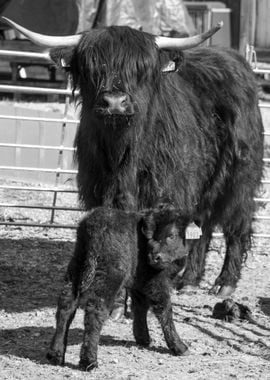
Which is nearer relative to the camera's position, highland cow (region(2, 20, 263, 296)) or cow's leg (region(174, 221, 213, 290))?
highland cow (region(2, 20, 263, 296))

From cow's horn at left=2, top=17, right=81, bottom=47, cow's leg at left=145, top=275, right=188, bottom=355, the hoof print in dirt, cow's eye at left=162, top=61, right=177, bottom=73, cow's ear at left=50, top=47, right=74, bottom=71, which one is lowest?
the hoof print in dirt

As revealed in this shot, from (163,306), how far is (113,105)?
4.18 ft

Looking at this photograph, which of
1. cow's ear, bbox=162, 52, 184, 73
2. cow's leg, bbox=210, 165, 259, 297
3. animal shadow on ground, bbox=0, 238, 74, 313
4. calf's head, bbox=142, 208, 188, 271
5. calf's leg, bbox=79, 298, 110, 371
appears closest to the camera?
calf's leg, bbox=79, 298, 110, 371

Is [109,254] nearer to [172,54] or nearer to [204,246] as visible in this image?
[172,54]

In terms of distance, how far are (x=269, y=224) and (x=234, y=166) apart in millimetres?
3028

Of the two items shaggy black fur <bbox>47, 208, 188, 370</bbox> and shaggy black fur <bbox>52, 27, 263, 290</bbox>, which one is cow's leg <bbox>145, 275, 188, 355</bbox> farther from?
shaggy black fur <bbox>52, 27, 263, 290</bbox>

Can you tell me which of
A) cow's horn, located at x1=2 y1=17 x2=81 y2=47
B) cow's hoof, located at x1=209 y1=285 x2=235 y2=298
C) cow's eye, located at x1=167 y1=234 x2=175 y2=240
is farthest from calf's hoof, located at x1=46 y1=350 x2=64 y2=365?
cow's hoof, located at x1=209 y1=285 x2=235 y2=298

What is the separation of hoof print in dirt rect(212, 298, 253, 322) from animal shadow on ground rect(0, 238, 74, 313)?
1.21m

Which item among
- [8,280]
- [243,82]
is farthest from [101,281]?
[243,82]

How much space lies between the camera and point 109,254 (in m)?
5.28

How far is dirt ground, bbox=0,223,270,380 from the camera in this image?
17.3 feet

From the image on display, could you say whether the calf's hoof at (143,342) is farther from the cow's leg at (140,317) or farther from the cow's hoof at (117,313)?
the cow's hoof at (117,313)

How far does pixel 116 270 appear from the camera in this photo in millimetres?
5285

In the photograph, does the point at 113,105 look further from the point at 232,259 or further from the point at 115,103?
the point at 232,259
